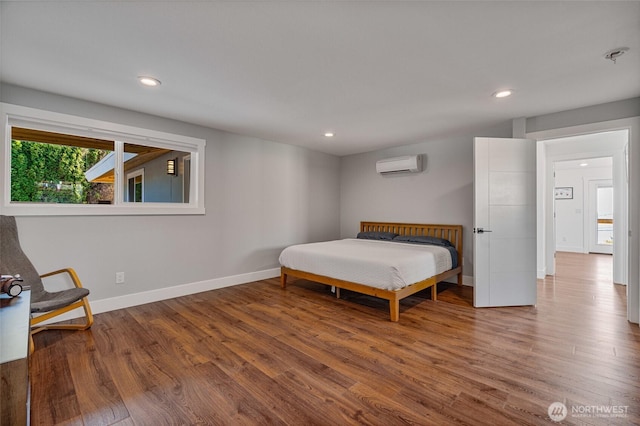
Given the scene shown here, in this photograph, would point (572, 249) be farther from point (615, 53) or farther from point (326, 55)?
point (326, 55)

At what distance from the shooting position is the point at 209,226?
429 cm

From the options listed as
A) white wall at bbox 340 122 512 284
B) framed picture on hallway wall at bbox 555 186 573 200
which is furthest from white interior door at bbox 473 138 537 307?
framed picture on hallway wall at bbox 555 186 573 200

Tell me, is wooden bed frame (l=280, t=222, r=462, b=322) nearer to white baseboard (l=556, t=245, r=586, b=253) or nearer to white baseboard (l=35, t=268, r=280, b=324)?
white baseboard (l=35, t=268, r=280, b=324)

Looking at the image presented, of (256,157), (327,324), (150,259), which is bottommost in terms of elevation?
(327,324)

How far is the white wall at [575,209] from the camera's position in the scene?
25.4 ft

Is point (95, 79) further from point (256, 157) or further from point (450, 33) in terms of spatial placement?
point (450, 33)

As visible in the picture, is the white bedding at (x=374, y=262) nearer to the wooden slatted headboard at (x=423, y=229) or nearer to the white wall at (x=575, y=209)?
the wooden slatted headboard at (x=423, y=229)

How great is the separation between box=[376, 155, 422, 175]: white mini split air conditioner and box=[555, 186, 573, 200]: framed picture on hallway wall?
5.90 metres

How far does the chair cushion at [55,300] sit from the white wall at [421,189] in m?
4.63

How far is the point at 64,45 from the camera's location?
2117mm

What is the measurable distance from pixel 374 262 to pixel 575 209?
795 centimetres

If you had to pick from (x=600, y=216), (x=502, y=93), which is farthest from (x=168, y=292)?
(x=600, y=216)

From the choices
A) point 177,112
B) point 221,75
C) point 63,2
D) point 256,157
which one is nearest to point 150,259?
point 177,112

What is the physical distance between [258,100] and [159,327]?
2.59 m
